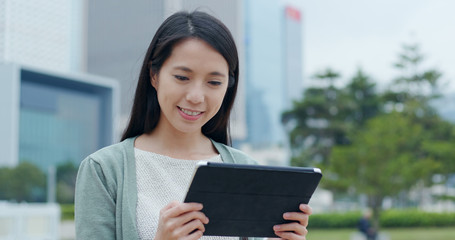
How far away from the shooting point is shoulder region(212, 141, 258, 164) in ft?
4.75

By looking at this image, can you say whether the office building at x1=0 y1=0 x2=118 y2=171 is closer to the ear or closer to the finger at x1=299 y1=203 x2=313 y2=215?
the ear

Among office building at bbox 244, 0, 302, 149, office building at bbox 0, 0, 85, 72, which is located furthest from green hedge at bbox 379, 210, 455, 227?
office building at bbox 244, 0, 302, 149

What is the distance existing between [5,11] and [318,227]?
21.2m

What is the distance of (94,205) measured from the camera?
1.22 metres

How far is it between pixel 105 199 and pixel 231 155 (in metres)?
0.35

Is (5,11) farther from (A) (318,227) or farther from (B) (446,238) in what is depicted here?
(B) (446,238)

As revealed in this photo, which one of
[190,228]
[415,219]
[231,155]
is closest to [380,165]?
[415,219]

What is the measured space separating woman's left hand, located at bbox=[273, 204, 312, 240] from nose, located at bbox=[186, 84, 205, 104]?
298mm

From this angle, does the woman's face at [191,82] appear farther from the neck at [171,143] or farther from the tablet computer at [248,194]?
the tablet computer at [248,194]

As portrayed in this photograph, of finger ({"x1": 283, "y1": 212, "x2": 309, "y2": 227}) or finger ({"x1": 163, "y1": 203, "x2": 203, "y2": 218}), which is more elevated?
finger ({"x1": 163, "y1": 203, "x2": 203, "y2": 218})

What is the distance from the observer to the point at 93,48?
61156 mm

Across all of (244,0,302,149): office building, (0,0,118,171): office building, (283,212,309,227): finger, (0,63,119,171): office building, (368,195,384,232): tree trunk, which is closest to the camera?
(283,212,309,227): finger

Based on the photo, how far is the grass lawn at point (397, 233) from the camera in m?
19.5

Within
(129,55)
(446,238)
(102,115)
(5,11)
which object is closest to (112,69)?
(129,55)
